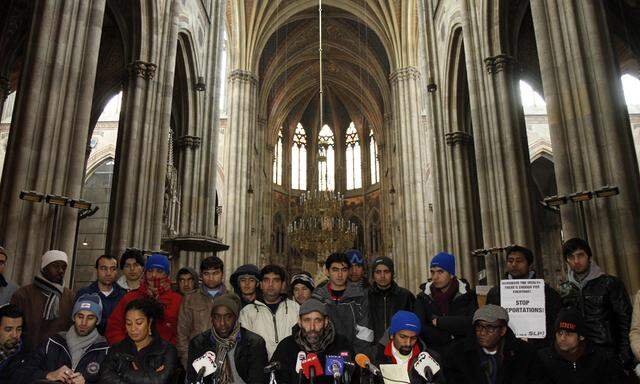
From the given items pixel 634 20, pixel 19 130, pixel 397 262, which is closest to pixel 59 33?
pixel 19 130

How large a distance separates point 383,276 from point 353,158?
34123mm

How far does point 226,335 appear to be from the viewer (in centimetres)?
374

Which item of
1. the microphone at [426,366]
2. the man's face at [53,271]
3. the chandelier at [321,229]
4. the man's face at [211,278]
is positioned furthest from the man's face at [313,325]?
the chandelier at [321,229]

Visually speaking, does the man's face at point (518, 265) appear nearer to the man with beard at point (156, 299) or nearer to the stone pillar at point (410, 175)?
the man with beard at point (156, 299)

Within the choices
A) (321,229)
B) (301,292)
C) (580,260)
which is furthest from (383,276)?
(321,229)

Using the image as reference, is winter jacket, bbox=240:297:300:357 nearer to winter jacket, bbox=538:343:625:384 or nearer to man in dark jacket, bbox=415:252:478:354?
man in dark jacket, bbox=415:252:478:354

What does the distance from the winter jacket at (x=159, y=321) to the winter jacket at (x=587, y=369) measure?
9.89 ft

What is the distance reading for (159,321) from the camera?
418cm

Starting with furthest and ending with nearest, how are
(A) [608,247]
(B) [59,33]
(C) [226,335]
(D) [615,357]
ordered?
1. (B) [59,33]
2. (A) [608,247]
3. (D) [615,357]
4. (C) [226,335]

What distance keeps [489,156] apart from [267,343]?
7.80m

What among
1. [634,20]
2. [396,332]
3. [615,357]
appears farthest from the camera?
[634,20]

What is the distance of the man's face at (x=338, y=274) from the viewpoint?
4.48 m

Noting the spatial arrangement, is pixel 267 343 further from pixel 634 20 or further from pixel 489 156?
pixel 634 20

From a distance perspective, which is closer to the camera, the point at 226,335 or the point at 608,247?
the point at 226,335
